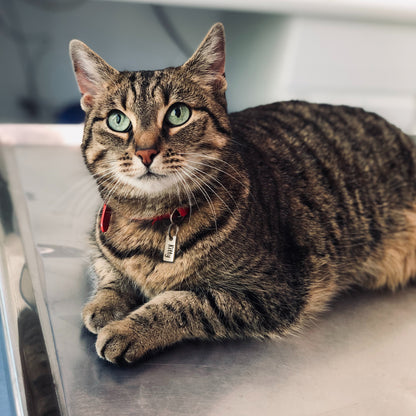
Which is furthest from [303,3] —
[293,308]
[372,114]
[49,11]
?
[293,308]

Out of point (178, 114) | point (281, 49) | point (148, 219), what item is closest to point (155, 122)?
point (178, 114)

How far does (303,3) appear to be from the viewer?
1.22 meters

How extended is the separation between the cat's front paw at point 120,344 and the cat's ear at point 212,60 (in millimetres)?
417

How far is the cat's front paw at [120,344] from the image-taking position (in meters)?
0.74

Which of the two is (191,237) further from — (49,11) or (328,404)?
(49,11)

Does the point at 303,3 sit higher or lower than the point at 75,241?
higher

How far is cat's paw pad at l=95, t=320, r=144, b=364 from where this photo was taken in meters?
0.74

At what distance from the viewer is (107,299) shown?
85cm

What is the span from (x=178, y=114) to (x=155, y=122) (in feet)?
0.15

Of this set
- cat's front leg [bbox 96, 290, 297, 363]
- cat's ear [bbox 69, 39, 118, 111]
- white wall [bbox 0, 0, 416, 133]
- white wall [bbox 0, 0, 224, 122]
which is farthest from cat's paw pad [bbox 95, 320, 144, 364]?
white wall [bbox 0, 0, 416, 133]

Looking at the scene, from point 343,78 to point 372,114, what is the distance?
0.15m

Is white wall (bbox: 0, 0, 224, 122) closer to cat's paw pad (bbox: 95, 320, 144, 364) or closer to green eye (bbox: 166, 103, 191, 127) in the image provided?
green eye (bbox: 166, 103, 191, 127)

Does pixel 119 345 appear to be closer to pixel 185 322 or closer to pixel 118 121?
pixel 185 322

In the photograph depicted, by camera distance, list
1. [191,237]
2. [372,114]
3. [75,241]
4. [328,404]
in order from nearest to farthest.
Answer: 1. [328,404]
2. [191,237]
3. [75,241]
4. [372,114]
